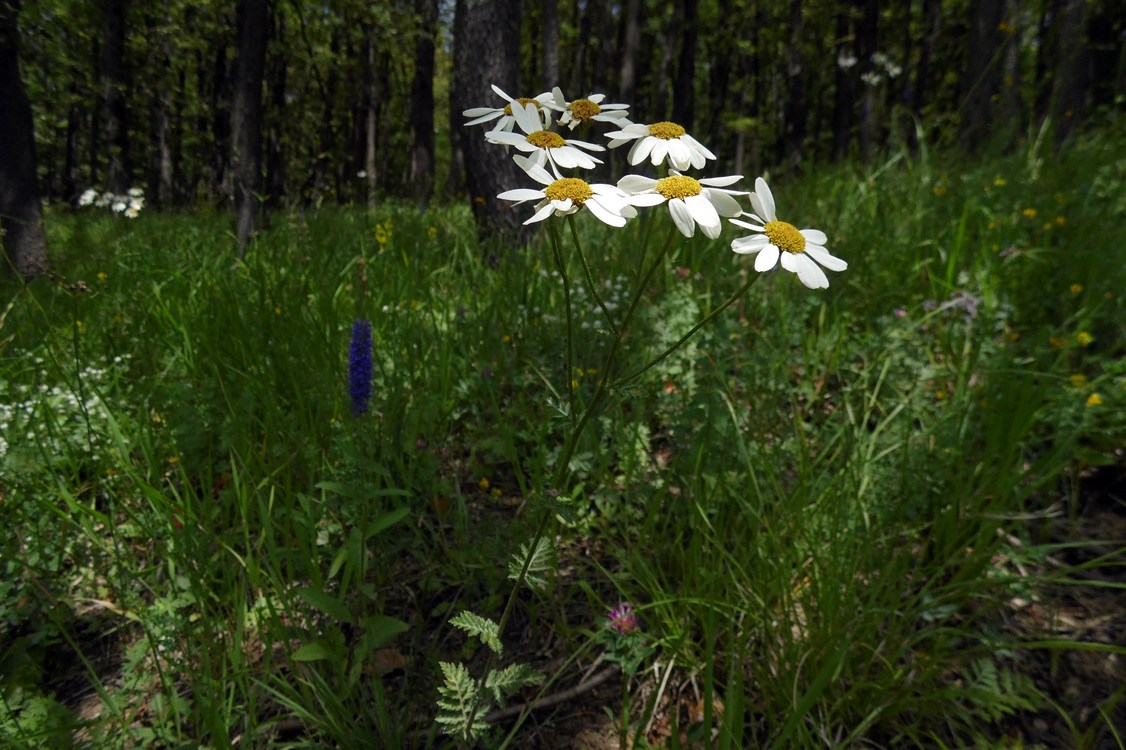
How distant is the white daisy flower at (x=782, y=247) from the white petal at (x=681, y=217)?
63 mm

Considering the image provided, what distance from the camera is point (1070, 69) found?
3592 millimetres

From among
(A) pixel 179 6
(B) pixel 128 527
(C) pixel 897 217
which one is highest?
(A) pixel 179 6

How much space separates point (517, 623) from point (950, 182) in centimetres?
349

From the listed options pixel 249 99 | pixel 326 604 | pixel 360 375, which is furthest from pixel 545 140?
pixel 249 99

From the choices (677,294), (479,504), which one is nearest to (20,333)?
(479,504)

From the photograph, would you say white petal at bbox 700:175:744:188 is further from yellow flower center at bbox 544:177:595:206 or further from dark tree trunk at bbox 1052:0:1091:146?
dark tree trunk at bbox 1052:0:1091:146

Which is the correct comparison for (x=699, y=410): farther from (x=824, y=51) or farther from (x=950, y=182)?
(x=824, y=51)

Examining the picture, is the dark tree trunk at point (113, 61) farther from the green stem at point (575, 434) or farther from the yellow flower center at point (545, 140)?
the green stem at point (575, 434)

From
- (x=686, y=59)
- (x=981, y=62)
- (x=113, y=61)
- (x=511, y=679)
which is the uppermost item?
(x=686, y=59)

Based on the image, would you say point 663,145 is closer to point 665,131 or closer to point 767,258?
point 665,131

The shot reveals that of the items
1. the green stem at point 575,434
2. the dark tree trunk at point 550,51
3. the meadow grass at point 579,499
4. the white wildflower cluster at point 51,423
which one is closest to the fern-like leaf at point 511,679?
the green stem at point 575,434

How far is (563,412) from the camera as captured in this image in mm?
802

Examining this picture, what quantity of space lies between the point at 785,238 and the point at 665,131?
260mm

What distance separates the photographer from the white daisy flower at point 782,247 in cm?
77
